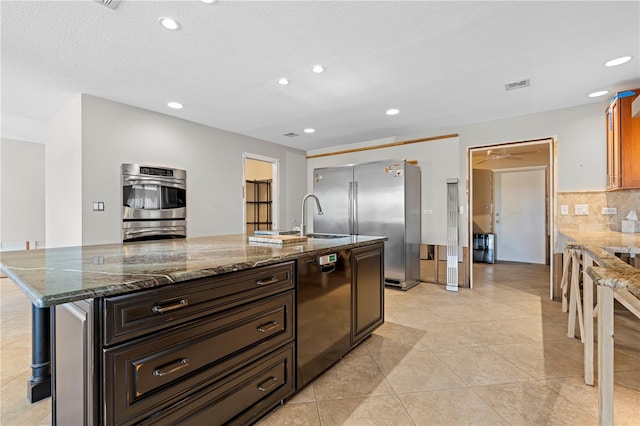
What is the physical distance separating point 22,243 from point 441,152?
23.9 feet

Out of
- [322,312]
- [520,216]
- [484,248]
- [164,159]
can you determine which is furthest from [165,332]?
[520,216]

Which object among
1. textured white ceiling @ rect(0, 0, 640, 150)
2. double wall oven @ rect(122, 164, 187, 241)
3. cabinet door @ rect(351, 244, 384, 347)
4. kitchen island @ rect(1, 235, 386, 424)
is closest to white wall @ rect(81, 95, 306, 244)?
double wall oven @ rect(122, 164, 187, 241)

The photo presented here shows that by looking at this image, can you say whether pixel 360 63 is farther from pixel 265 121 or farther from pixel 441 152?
pixel 441 152

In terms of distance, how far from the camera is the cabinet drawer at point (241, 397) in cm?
121

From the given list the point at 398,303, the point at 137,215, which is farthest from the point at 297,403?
the point at 137,215

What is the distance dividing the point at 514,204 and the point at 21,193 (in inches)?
383

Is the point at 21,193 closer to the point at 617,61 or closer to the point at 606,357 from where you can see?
the point at 606,357

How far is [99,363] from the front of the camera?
0.98 metres

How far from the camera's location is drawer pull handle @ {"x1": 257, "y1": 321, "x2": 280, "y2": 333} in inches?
60.1

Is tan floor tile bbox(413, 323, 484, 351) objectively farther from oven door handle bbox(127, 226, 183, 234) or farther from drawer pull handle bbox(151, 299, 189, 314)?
oven door handle bbox(127, 226, 183, 234)

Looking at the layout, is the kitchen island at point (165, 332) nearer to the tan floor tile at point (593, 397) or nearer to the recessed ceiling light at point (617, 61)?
the tan floor tile at point (593, 397)

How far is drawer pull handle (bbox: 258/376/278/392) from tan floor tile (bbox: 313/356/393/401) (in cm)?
36

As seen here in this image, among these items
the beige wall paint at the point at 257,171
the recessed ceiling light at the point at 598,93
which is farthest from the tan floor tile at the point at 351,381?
the beige wall paint at the point at 257,171

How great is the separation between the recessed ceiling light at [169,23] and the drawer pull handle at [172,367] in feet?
6.89
